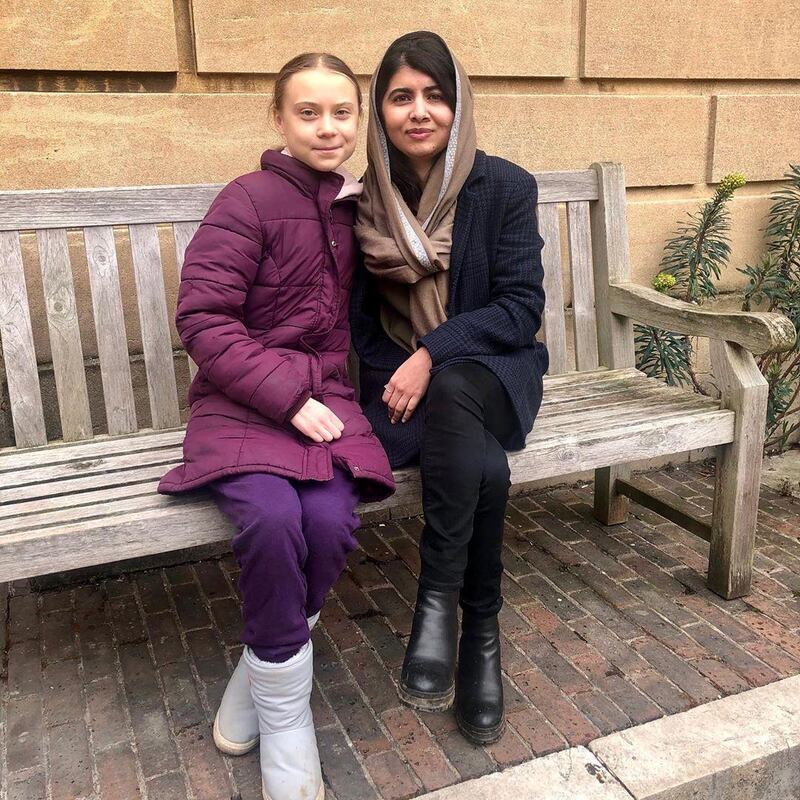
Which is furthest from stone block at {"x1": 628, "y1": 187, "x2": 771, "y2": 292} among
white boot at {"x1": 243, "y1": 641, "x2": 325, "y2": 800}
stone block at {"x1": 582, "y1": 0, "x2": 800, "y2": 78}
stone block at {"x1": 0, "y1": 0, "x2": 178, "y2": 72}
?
A: white boot at {"x1": 243, "y1": 641, "x2": 325, "y2": 800}

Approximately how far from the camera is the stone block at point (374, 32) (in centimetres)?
306

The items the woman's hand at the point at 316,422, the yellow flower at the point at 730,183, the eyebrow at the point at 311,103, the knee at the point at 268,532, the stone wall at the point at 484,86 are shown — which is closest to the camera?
the knee at the point at 268,532

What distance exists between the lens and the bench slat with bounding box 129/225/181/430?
2.76m

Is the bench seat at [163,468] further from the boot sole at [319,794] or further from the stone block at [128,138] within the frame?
the stone block at [128,138]

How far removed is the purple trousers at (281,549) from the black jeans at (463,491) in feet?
0.83

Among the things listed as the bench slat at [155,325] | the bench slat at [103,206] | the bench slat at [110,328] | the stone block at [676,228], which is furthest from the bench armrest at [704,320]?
the bench slat at [110,328]

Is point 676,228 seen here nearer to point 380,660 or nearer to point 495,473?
point 495,473

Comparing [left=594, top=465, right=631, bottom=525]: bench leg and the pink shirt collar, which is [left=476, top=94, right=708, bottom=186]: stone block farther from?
[left=594, top=465, right=631, bottom=525]: bench leg

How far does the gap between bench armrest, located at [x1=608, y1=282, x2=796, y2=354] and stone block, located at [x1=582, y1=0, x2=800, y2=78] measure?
3.63 feet

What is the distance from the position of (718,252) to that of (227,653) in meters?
2.83

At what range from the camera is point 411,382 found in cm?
246

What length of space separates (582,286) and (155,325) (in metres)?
1.65

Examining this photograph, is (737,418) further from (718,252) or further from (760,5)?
(760,5)

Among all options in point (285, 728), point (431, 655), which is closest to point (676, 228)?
point (431, 655)
